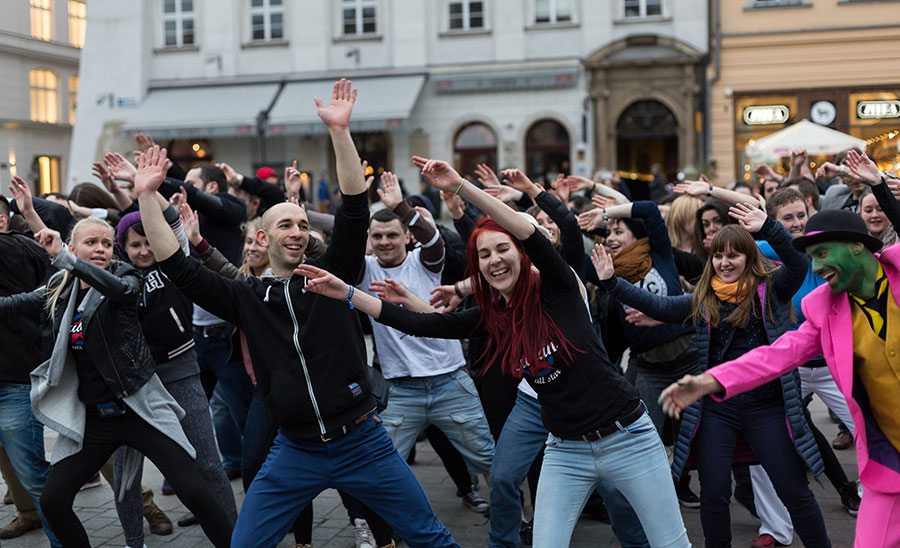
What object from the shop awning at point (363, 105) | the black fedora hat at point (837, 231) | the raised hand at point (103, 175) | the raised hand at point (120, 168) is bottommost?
the black fedora hat at point (837, 231)

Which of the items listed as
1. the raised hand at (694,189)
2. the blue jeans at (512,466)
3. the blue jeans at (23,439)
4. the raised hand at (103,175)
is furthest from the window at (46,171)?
the blue jeans at (512,466)

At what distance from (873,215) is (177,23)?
26.5 m

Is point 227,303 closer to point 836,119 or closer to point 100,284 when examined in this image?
point 100,284

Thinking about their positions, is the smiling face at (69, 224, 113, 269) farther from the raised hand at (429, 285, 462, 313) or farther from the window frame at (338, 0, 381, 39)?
the window frame at (338, 0, 381, 39)

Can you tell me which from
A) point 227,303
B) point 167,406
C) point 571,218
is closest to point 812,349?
point 571,218

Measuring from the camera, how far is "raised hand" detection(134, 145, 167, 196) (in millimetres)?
4520

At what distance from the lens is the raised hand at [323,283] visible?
167 inches

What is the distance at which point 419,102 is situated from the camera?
92.4 ft

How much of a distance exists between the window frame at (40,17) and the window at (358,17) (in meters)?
19.1

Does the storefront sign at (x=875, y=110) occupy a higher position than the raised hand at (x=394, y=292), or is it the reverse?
the storefront sign at (x=875, y=110)

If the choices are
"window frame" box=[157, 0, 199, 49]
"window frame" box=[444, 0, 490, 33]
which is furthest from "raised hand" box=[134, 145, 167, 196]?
"window frame" box=[157, 0, 199, 49]

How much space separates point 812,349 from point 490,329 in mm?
1321

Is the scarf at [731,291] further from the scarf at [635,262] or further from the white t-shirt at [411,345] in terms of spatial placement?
the white t-shirt at [411,345]

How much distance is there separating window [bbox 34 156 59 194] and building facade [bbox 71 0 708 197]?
2189mm
